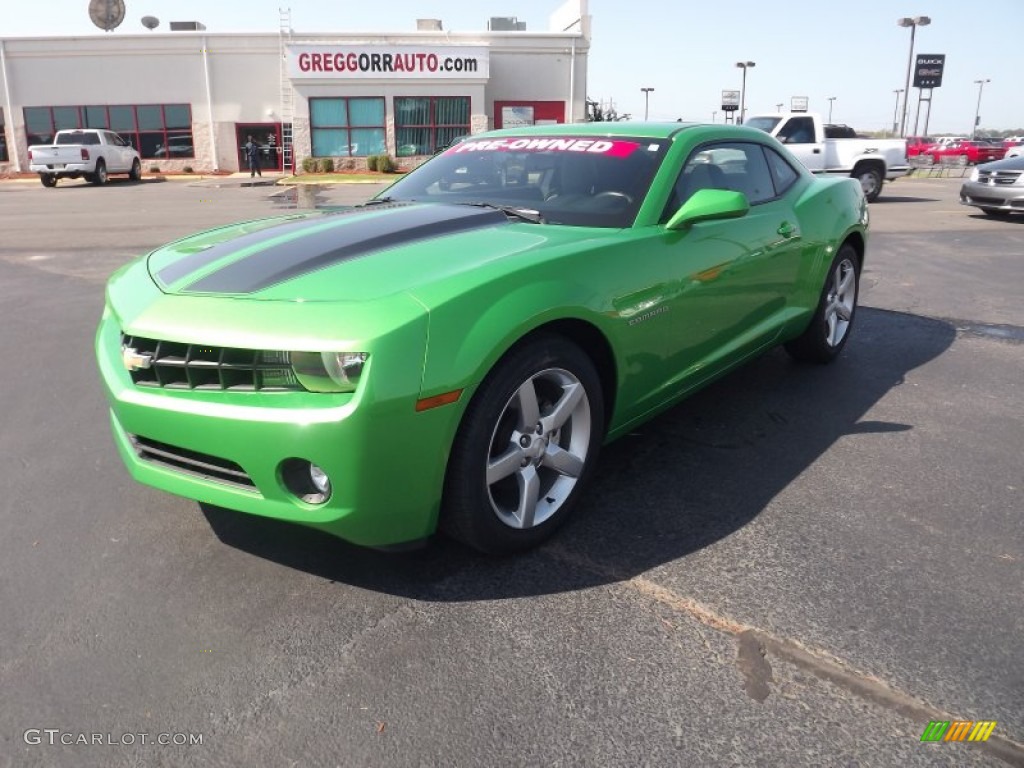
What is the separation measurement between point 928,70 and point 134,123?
39255 mm

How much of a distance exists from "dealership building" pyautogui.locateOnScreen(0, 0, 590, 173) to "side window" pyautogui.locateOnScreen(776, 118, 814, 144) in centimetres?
1447

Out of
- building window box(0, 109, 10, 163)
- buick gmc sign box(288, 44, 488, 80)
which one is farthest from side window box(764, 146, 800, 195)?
building window box(0, 109, 10, 163)

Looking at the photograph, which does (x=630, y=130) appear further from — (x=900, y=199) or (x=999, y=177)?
(x=900, y=199)

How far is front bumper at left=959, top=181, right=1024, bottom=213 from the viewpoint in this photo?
1362 centimetres

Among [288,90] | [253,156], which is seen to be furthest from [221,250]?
[288,90]

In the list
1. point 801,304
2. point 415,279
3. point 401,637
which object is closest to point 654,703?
point 401,637

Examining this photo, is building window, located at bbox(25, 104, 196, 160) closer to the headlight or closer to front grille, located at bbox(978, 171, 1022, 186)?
front grille, located at bbox(978, 171, 1022, 186)

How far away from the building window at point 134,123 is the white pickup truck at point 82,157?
14.5 ft

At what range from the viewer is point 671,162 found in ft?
11.8

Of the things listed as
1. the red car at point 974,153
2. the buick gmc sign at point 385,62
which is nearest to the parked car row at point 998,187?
the buick gmc sign at point 385,62

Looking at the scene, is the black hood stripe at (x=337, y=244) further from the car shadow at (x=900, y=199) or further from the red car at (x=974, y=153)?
the red car at (x=974, y=153)

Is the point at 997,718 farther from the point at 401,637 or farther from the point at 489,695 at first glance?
the point at 401,637

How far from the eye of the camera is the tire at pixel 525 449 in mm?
2537

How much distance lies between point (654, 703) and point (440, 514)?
886 millimetres
